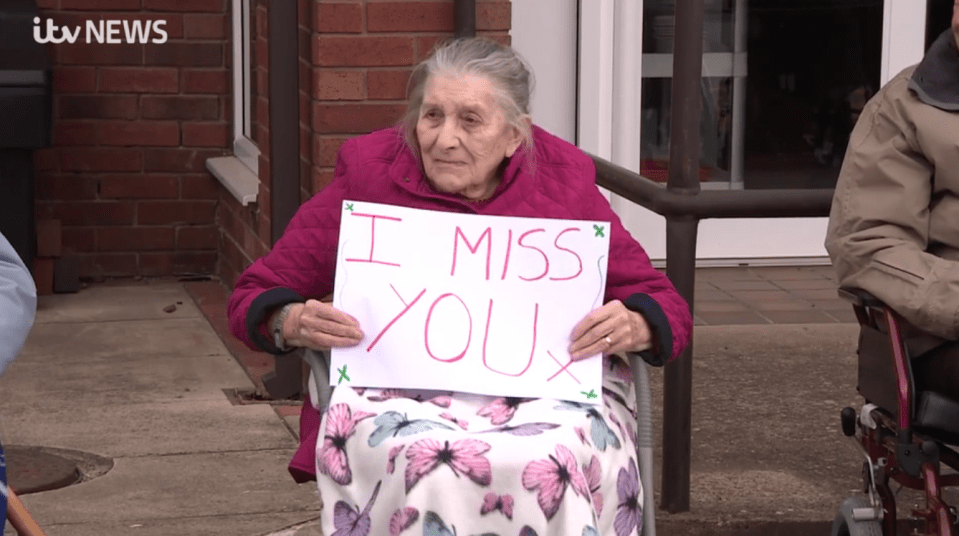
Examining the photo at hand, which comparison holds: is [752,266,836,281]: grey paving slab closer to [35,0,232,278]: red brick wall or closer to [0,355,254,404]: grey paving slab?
[0,355,254,404]: grey paving slab

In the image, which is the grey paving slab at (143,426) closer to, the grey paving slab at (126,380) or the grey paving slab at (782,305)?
the grey paving slab at (126,380)

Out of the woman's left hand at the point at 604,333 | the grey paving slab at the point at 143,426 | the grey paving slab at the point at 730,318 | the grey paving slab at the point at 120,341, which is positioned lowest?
the grey paving slab at the point at 143,426

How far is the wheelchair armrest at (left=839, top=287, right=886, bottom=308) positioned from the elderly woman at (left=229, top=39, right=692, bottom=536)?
1.31 ft

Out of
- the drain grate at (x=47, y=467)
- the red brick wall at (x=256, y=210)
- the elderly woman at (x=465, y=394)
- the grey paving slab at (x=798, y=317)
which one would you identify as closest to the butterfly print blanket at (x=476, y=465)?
the elderly woman at (x=465, y=394)

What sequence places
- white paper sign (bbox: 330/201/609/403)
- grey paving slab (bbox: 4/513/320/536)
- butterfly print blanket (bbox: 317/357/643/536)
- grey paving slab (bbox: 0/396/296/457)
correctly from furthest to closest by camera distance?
grey paving slab (bbox: 0/396/296/457) → grey paving slab (bbox: 4/513/320/536) → white paper sign (bbox: 330/201/609/403) → butterfly print blanket (bbox: 317/357/643/536)

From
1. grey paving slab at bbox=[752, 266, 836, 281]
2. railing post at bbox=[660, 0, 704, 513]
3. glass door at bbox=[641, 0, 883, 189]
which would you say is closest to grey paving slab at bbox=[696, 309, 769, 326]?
grey paving slab at bbox=[752, 266, 836, 281]

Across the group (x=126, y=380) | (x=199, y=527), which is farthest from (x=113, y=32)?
(x=199, y=527)

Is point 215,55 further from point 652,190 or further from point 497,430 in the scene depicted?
point 497,430

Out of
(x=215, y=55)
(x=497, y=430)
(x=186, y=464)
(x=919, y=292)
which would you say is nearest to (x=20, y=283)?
(x=497, y=430)

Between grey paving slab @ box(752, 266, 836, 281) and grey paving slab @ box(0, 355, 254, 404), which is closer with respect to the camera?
grey paving slab @ box(0, 355, 254, 404)

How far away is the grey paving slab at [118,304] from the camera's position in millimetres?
6513

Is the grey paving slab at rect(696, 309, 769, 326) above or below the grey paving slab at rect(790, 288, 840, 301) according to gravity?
below

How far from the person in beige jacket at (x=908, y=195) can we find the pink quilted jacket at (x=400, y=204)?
0.48m

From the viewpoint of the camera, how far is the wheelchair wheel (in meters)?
3.37
